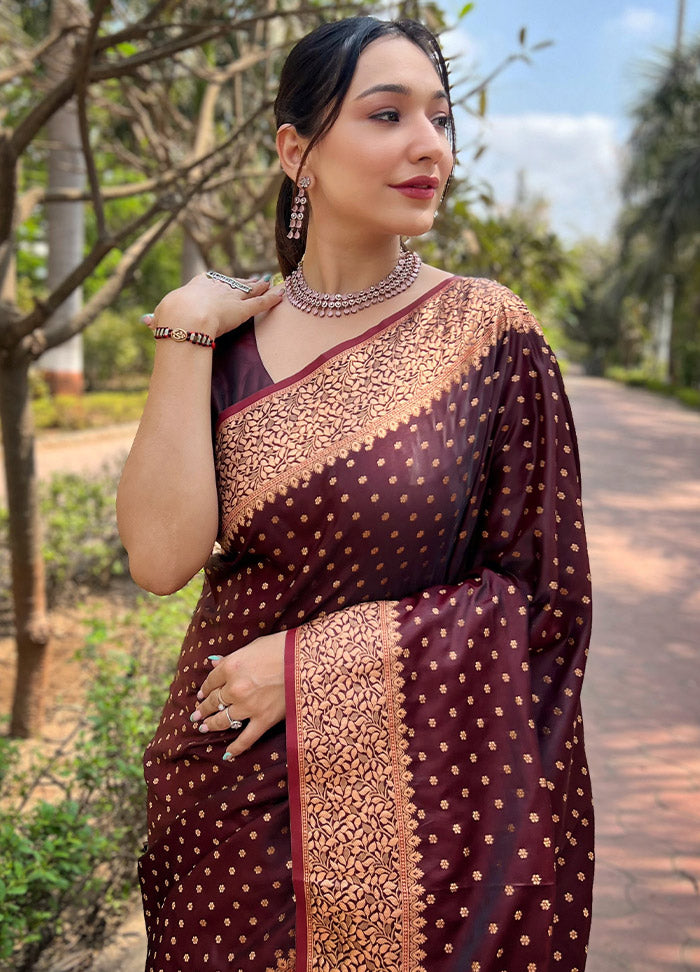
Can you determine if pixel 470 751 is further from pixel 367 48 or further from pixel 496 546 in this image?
pixel 367 48

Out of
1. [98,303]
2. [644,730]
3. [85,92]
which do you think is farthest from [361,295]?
[644,730]

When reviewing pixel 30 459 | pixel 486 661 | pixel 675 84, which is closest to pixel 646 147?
pixel 675 84

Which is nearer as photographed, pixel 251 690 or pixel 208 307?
pixel 251 690

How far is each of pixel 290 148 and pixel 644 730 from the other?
365cm

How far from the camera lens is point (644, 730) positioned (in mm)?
4531

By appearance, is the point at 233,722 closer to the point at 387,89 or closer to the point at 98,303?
the point at 387,89

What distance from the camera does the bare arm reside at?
151 cm

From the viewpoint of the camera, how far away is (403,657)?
4.76ft

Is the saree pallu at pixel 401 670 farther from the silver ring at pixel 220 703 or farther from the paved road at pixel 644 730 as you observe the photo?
the paved road at pixel 644 730

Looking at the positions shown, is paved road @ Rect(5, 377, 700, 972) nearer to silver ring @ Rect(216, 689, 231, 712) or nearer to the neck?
silver ring @ Rect(216, 689, 231, 712)

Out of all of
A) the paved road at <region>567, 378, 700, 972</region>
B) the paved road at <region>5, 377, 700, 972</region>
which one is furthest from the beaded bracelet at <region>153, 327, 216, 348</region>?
the paved road at <region>567, 378, 700, 972</region>

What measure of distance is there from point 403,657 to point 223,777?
0.36 m

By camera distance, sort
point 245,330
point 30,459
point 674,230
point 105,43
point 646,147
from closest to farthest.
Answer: point 245,330, point 105,43, point 30,459, point 674,230, point 646,147

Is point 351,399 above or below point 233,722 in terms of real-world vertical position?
above
